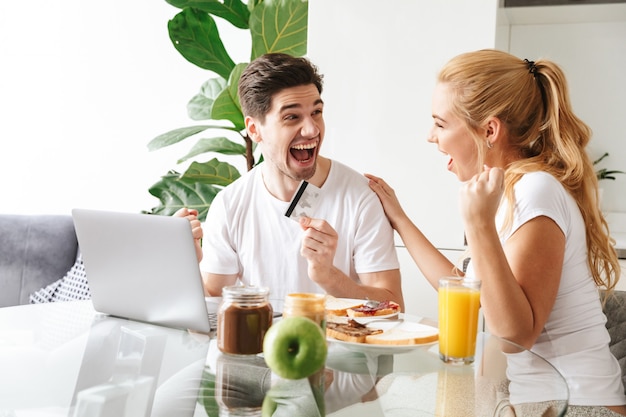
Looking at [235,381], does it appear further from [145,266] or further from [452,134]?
[452,134]

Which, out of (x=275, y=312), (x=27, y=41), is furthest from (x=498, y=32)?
(x=27, y=41)

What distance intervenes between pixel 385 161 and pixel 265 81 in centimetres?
63

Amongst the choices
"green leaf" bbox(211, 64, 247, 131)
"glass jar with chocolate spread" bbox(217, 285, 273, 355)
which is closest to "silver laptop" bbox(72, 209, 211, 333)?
"glass jar with chocolate spread" bbox(217, 285, 273, 355)

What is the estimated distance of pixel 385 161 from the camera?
8.32ft

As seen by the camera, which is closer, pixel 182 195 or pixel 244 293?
pixel 244 293

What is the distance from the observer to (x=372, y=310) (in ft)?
4.78

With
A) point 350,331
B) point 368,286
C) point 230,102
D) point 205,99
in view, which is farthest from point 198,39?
point 350,331

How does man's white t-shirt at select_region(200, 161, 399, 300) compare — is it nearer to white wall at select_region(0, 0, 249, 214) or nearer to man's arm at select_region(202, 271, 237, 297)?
man's arm at select_region(202, 271, 237, 297)

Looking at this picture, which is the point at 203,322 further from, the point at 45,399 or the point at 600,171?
the point at 600,171

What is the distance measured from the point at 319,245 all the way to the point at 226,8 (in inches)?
60.1

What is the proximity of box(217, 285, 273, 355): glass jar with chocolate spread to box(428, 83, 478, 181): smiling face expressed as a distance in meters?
0.68

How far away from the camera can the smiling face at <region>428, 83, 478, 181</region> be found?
164 cm

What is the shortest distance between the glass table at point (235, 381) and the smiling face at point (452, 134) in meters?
0.44

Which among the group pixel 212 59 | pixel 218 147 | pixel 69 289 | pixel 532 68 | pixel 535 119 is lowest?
pixel 69 289
